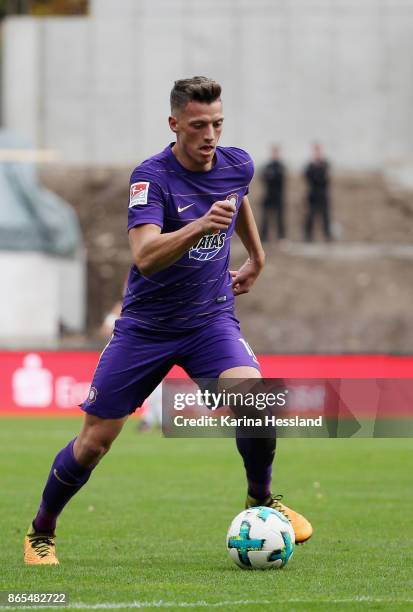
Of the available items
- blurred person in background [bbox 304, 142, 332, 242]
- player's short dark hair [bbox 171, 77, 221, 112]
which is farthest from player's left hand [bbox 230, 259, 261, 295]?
blurred person in background [bbox 304, 142, 332, 242]

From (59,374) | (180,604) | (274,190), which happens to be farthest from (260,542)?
(274,190)

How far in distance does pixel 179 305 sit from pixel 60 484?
45.7 inches

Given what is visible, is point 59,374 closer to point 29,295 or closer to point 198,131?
point 29,295

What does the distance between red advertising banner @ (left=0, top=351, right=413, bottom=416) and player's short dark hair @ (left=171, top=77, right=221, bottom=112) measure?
14.7m

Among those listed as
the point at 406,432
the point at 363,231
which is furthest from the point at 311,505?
the point at 363,231

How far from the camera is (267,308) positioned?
32281 millimetres

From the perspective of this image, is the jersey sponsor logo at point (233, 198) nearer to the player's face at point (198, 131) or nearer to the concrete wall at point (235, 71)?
the player's face at point (198, 131)

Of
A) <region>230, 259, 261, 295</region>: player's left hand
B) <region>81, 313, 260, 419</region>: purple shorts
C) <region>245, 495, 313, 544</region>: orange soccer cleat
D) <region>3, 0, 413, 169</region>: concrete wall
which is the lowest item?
<region>3, 0, 413, 169</region>: concrete wall

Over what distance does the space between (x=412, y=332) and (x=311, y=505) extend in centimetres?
2083

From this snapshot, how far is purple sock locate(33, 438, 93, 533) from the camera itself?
729cm

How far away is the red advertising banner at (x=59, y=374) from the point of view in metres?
21.5

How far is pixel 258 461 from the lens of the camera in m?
7.24

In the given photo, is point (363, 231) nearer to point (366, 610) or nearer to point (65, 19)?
point (65, 19)

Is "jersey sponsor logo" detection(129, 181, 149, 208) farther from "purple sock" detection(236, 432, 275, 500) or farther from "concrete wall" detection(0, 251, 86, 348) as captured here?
"concrete wall" detection(0, 251, 86, 348)
